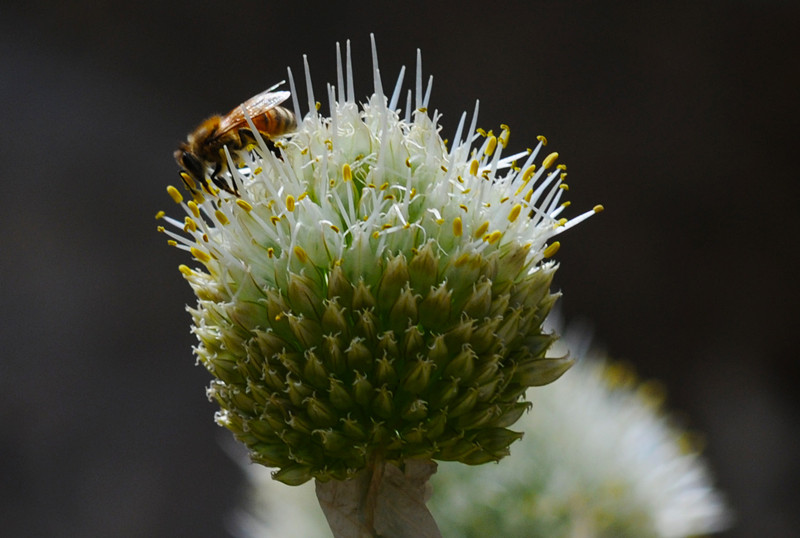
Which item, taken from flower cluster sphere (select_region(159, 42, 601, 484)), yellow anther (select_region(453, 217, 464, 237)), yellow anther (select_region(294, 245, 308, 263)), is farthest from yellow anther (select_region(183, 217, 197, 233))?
yellow anther (select_region(453, 217, 464, 237))

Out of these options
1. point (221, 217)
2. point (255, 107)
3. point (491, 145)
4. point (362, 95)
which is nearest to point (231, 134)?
point (255, 107)

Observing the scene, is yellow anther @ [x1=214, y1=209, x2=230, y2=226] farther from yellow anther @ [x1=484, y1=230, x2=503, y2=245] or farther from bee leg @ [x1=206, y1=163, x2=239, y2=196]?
yellow anther @ [x1=484, y1=230, x2=503, y2=245]

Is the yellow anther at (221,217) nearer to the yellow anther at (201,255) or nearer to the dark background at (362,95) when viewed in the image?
the yellow anther at (201,255)

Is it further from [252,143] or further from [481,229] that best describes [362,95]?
[481,229]

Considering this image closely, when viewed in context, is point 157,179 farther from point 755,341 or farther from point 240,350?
point 240,350

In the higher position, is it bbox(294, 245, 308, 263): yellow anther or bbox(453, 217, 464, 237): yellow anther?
bbox(453, 217, 464, 237): yellow anther

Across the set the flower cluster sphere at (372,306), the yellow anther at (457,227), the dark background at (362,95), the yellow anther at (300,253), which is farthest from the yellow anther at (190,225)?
the dark background at (362,95)
